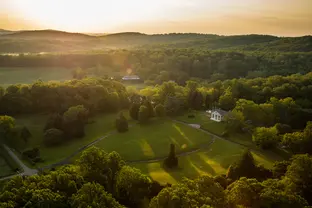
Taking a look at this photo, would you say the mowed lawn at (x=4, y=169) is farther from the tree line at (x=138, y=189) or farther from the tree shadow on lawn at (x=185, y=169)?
the tree shadow on lawn at (x=185, y=169)

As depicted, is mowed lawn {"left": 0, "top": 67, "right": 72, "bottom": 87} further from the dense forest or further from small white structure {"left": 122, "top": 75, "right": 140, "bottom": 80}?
small white structure {"left": 122, "top": 75, "right": 140, "bottom": 80}

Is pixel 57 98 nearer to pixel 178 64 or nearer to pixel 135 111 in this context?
pixel 135 111

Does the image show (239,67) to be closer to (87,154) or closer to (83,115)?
(83,115)

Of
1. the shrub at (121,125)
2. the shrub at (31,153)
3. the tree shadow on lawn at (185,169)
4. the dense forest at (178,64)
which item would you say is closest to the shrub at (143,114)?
the shrub at (121,125)

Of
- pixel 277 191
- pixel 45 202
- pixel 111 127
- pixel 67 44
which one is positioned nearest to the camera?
pixel 45 202

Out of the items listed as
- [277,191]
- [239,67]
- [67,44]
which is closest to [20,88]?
[277,191]

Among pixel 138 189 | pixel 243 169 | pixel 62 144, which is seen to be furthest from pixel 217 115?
pixel 138 189

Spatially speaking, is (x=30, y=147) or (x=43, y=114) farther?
(x=43, y=114)

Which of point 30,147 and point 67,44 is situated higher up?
point 67,44
